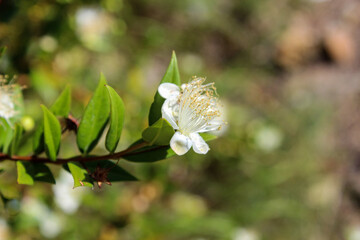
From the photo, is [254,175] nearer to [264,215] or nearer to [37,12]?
[264,215]

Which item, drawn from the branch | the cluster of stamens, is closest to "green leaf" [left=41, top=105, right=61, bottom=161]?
the branch

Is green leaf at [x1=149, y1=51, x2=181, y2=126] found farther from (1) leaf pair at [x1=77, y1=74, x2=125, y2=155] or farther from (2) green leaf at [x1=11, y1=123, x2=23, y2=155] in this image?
(2) green leaf at [x1=11, y1=123, x2=23, y2=155]

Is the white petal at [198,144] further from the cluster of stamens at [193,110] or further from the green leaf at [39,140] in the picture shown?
the green leaf at [39,140]

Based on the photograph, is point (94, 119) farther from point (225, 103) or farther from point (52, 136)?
point (225, 103)

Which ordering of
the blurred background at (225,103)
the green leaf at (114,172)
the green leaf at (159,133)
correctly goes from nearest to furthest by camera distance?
the green leaf at (159,133)
the green leaf at (114,172)
the blurred background at (225,103)

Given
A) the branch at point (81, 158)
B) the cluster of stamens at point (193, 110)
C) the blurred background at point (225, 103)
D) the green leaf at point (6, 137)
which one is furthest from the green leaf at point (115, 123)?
the blurred background at point (225, 103)

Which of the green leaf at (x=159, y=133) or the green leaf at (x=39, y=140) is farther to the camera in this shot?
the green leaf at (x=39, y=140)

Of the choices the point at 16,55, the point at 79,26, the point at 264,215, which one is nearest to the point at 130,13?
the point at 79,26
